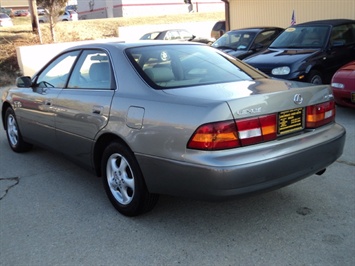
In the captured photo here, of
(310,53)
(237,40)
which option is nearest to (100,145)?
(310,53)

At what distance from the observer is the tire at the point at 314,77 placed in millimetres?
7768

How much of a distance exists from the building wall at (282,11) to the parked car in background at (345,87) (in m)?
7.07

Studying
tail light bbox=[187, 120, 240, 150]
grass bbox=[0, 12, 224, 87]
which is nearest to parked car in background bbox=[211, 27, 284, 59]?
tail light bbox=[187, 120, 240, 150]

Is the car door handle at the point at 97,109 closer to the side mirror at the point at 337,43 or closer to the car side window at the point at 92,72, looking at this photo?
the car side window at the point at 92,72

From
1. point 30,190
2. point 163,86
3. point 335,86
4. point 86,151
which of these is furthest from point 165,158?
point 335,86

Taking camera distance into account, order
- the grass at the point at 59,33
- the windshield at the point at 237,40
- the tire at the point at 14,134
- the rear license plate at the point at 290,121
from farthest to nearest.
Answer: the grass at the point at 59,33, the windshield at the point at 237,40, the tire at the point at 14,134, the rear license plate at the point at 290,121

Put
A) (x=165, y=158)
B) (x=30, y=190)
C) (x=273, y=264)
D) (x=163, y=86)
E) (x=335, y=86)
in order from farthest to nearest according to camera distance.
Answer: (x=335, y=86), (x=30, y=190), (x=163, y=86), (x=165, y=158), (x=273, y=264)

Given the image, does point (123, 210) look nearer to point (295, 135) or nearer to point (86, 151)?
point (86, 151)

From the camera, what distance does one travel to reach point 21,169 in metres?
5.05

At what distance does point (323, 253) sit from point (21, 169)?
3719 mm

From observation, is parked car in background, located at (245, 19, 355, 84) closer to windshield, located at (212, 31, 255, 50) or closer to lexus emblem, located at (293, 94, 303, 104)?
windshield, located at (212, 31, 255, 50)

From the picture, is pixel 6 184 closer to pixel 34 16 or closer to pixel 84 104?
pixel 84 104

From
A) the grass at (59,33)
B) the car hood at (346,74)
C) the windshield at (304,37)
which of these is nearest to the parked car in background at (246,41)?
the windshield at (304,37)

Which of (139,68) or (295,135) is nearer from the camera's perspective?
(295,135)
